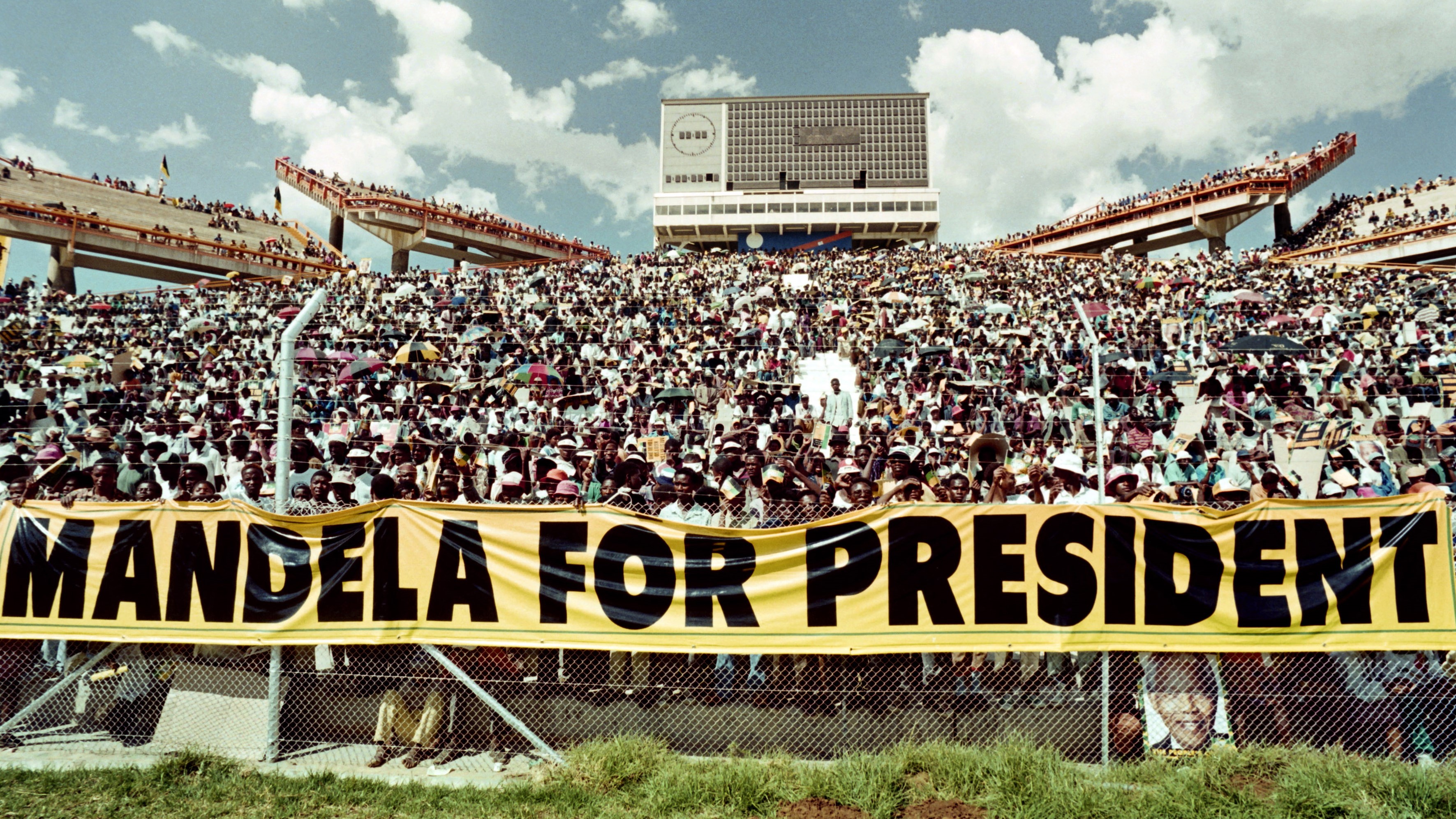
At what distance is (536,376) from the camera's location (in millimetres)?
12219

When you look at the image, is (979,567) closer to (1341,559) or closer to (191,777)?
(1341,559)

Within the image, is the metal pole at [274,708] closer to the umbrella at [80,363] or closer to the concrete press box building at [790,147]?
the umbrella at [80,363]

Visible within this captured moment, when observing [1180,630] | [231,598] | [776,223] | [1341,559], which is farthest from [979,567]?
[776,223]

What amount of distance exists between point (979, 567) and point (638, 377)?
1027 cm

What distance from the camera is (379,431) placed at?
33.4 ft

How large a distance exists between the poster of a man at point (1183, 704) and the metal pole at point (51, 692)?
5.96m

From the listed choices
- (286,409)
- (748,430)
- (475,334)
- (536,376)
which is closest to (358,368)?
(536,376)

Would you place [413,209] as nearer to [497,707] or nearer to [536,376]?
[536,376]

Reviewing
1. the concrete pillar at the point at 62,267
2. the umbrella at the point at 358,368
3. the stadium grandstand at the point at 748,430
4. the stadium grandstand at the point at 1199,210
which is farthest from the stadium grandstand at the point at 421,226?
the umbrella at the point at 358,368

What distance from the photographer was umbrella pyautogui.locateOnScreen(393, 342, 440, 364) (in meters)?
10.4

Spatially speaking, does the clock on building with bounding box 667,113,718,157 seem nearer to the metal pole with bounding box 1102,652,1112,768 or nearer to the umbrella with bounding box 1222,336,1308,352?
the umbrella with bounding box 1222,336,1308,352

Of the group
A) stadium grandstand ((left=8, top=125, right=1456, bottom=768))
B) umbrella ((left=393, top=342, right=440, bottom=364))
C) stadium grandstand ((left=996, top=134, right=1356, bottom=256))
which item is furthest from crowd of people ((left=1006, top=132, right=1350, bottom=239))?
umbrella ((left=393, top=342, right=440, bottom=364))

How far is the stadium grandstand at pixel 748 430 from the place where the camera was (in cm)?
458

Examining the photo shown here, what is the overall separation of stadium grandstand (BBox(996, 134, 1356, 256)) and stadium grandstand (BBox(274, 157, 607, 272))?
36.3 m
